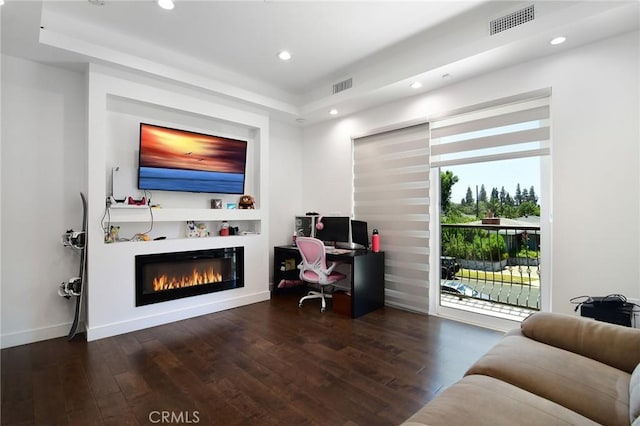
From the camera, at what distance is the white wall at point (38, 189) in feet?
→ 9.58

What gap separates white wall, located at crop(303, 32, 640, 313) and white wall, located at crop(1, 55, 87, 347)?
4603 millimetres

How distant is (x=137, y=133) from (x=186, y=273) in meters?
1.79

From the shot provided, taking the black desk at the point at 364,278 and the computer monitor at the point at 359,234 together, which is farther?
the computer monitor at the point at 359,234

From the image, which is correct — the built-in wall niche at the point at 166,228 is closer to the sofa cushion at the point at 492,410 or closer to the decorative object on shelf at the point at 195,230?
the decorative object on shelf at the point at 195,230

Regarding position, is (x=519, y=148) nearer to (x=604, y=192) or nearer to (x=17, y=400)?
(x=604, y=192)

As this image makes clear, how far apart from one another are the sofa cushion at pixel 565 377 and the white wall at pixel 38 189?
3.90 metres

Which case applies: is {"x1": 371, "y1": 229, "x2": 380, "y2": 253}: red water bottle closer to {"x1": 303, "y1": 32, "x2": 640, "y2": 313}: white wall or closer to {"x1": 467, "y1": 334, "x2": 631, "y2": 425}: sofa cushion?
{"x1": 303, "y1": 32, "x2": 640, "y2": 313}: white wall

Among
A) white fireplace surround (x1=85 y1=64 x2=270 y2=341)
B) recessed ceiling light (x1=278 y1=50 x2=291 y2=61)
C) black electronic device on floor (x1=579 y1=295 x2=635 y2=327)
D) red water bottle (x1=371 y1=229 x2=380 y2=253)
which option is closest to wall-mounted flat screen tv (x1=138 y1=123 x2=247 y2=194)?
white fireplace surround (x1=85 y1=64 x2=270 y2=341)

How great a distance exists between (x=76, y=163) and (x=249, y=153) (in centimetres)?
211

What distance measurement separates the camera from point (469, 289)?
14.1 feet

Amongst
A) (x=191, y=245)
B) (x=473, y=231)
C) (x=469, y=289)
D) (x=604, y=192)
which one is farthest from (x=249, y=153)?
(x=604, y=192)

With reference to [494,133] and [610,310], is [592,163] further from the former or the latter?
[610,310]

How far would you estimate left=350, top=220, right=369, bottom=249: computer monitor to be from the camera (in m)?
4.21

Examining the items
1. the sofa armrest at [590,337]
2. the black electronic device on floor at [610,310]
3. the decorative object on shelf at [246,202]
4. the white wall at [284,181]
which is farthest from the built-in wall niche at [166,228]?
the black electronic device on floor at [610,310]
